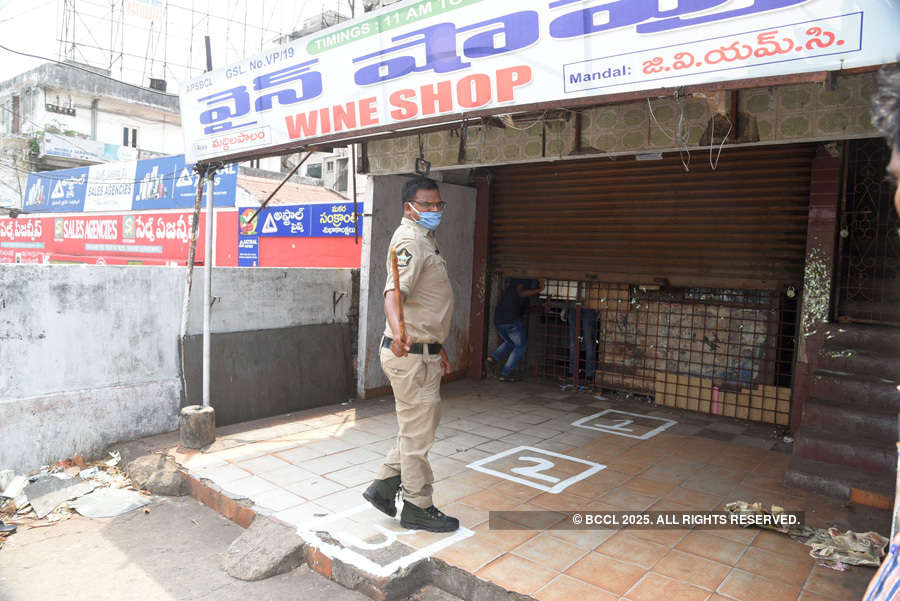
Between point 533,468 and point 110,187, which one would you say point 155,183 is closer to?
point 110,187

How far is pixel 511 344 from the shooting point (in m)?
7.87

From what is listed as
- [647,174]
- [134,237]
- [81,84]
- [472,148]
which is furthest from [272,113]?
[81,84]

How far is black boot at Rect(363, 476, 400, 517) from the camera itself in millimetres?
3555

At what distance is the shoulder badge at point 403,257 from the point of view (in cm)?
338

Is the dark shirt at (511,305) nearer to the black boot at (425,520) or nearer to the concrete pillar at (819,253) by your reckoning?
the concrete pillar at (819,253)

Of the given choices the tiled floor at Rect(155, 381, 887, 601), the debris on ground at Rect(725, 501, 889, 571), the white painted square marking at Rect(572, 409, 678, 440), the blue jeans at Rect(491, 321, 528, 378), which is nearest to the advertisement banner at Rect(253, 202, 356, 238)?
the blue jeans at Rect(491, 321, 528, 378)

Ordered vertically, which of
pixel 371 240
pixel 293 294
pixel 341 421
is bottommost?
pixel 341 421

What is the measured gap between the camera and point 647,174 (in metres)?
6.53

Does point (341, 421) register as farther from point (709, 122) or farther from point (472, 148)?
point (709, 122)

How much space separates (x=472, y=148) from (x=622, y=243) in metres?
2.09

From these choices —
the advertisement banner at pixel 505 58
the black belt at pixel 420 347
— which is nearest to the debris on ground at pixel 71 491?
the black belt at pixel 420 347

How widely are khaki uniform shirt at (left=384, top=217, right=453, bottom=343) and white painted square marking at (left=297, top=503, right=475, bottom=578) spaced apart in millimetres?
1196

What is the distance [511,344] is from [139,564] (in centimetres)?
525

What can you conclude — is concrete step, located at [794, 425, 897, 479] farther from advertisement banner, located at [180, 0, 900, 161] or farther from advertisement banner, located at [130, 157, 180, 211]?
advertisement banner, located at [130, 157, 180, 211]
